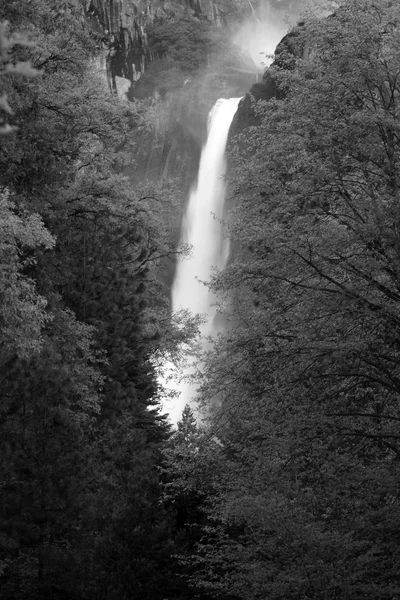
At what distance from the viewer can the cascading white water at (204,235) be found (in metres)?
55.6

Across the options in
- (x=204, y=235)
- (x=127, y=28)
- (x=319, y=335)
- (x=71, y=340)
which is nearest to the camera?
(x=319, y=335)

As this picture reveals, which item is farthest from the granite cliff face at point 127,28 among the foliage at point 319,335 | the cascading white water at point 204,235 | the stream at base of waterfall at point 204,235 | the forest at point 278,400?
the foliage at point 319,335

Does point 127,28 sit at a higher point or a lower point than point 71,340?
higher

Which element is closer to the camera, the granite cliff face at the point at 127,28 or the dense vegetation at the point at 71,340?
the dense vegetation at the point at 71,340

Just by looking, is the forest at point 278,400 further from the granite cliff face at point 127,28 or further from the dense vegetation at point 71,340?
the granite cliff face at point 127,28

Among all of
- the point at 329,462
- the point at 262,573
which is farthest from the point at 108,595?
the point at 329,462

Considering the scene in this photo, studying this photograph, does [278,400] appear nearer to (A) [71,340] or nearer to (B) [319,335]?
(B) [319,335]

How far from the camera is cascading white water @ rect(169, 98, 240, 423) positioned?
55562mm

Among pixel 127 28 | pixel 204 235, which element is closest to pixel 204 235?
pixel 204 235

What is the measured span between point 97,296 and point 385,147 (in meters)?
9.51

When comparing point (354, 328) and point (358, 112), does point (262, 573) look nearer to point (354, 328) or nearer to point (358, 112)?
point (354, 328)

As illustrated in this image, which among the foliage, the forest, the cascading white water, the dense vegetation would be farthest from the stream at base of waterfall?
the foliage

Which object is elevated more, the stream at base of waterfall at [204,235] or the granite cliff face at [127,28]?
the granite cliff face at [127,28]

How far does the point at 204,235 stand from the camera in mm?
57312
